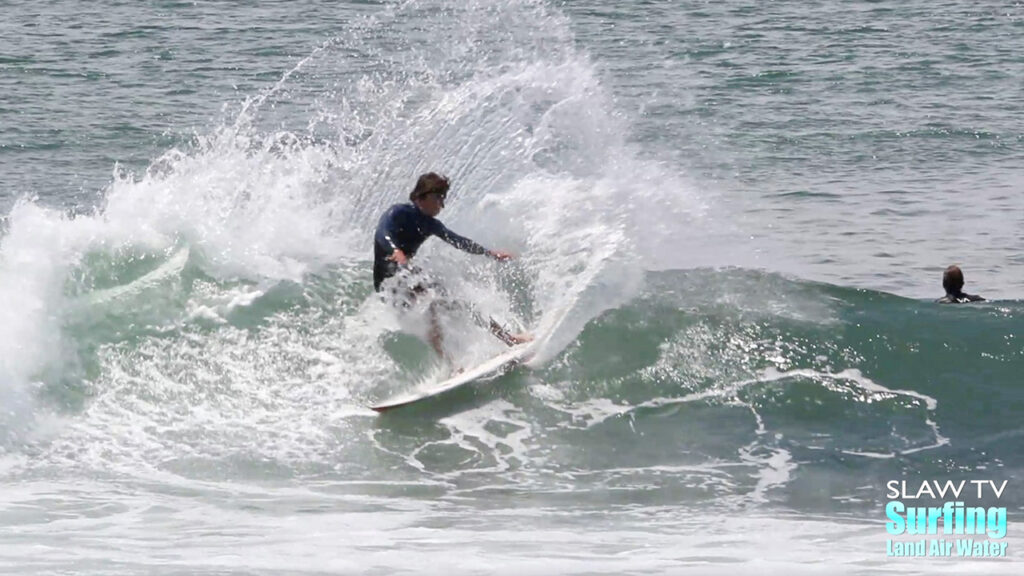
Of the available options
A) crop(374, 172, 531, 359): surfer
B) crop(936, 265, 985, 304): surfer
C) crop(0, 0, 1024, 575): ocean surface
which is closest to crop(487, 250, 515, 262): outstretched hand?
crop(374, 172, 531, 359): surfer

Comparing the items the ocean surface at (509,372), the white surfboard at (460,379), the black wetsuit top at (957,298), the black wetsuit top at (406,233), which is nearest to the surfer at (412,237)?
the black wetsuit top at (406,233)

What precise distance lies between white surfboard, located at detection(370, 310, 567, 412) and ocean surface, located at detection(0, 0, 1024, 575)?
9 cm

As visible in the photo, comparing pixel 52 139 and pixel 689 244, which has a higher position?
pixel 52 139

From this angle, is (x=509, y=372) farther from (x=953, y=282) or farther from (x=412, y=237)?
(x=953, y=282)

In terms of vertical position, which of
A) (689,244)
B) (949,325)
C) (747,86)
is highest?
(747,86)

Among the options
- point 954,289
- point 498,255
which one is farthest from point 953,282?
point 498,255

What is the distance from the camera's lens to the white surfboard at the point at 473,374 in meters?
10.5

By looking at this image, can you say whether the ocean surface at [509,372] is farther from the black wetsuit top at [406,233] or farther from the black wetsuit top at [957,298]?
the black wetsuit top at [406,233]

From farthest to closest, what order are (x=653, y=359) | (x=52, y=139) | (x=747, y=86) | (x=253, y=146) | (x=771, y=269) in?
(x=747, y=86) < (x=52, y=139) < (x=253, y=146) < (x=771, y=269) < (x=653, y=359)

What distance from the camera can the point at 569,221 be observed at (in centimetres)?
1218

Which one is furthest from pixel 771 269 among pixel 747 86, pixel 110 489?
pixel 747 86

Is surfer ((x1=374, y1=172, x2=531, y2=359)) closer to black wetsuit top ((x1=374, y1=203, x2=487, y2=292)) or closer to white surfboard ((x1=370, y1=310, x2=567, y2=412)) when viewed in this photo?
black wetsuit top ((x1=374, y1=203, x2=487, y2=292))

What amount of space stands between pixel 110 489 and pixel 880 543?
15.3 feet

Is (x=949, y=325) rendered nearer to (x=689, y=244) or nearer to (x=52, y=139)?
(x=689, y=244)
